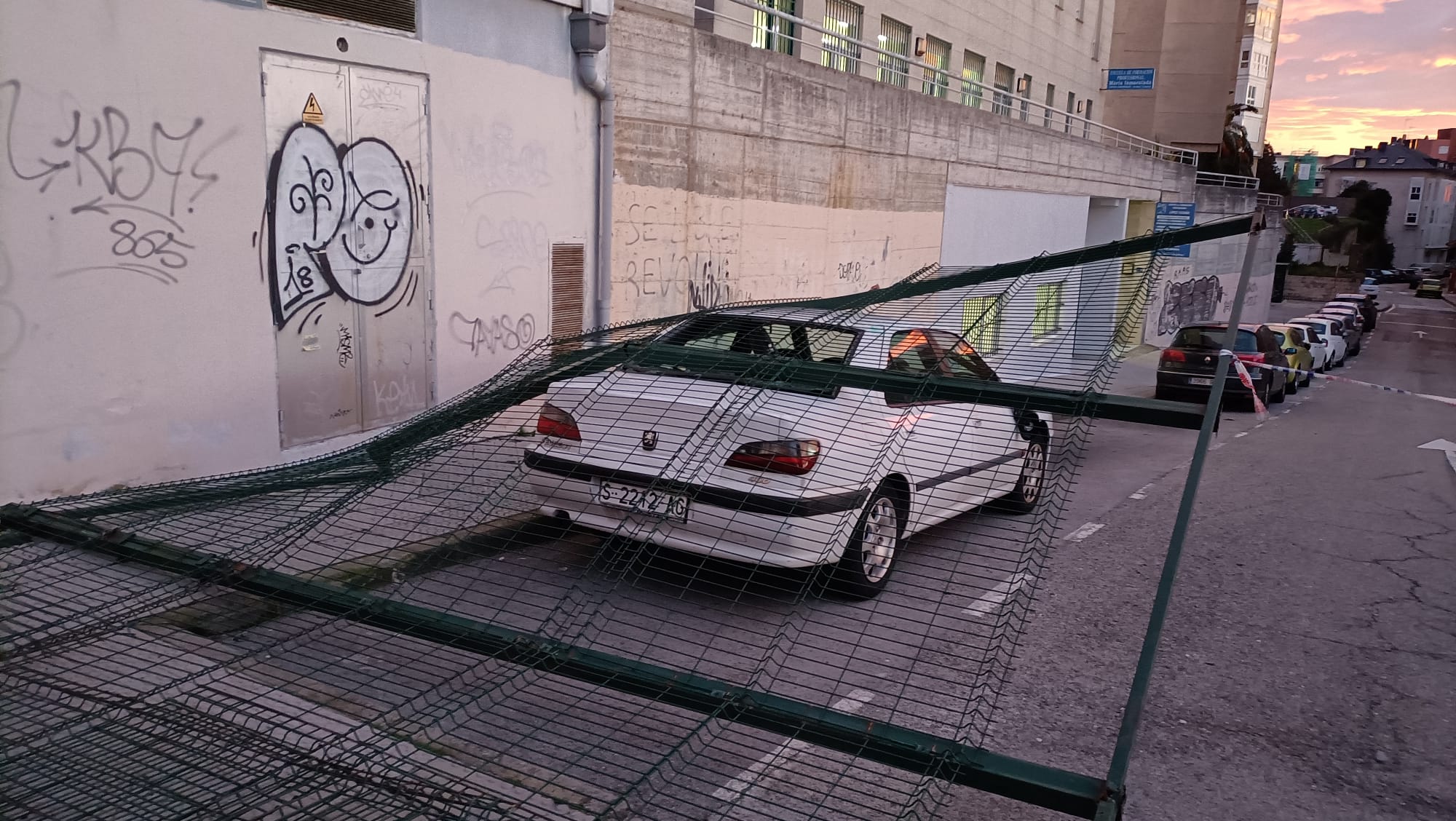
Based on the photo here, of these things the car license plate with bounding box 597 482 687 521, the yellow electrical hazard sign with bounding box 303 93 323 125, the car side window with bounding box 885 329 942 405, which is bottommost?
the car license plate with bounding box 597 482 687 521

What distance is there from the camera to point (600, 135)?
398 inches

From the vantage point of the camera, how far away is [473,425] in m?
4.56

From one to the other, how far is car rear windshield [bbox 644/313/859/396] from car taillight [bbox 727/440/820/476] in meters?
0.46

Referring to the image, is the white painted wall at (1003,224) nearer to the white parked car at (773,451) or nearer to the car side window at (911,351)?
the car side window at (911,351)

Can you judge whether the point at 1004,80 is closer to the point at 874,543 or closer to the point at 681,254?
the point at 681,254

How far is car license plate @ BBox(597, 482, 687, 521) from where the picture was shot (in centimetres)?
423

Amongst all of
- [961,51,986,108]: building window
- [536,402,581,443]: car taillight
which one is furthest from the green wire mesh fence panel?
[961,51,986,108]: building window

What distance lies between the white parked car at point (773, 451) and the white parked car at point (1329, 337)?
21.8m

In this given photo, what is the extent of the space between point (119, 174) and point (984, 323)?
5.14 metres

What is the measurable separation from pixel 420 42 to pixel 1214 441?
977 centimetres

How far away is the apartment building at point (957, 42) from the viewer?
50.4 feet

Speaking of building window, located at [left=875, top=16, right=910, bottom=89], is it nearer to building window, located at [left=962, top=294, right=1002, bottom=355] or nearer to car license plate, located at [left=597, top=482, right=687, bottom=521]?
building window, located at [left=962, top=294, right=1002, bottom=355]

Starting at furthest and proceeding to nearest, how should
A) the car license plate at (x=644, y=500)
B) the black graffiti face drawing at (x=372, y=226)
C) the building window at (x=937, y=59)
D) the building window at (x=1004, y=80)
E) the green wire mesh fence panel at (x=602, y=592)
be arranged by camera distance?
the building window at (x=1004, y=80) < the building window at (x=937, y=59) < the black graffiti face drawing at (x=372, y=226) < the car license plate at (x=644, y=500) < the green wire mesh fence panel at (x=602, y=592)

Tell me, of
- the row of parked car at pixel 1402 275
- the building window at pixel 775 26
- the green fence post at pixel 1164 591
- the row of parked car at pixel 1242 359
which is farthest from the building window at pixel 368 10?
the row of parked car at pixel 1402 275
